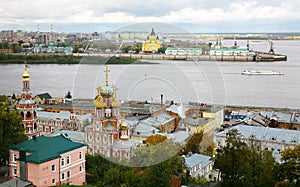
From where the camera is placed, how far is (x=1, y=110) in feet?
16.1

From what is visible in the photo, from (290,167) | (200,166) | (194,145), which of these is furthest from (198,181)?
(290,167)

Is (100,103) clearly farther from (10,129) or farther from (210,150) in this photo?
(210,150)

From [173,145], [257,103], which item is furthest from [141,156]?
[257,103]

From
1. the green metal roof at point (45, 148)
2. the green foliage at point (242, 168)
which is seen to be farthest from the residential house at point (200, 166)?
the green metal roof at point (45, 148)

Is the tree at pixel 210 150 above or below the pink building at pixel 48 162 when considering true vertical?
below

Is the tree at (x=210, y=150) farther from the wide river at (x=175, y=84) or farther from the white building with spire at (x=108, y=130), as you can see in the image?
the white building with spire at (x=108, y=130)

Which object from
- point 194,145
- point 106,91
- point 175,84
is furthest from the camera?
point 175,84

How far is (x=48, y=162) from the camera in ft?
11.7

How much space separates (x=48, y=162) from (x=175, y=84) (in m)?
1.92

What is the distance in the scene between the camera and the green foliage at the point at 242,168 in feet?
11.6

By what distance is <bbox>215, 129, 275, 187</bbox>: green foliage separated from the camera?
3.55 m

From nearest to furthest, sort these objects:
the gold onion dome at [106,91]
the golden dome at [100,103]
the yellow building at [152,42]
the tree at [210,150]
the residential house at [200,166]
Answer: the yellow building at [152,42] → the residential house at [200,166] → the golden dome at [100,103] → the gold onion dome at [106,91] → the tree at [210,150]

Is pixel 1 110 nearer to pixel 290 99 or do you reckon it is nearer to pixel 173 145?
pixel 173 145

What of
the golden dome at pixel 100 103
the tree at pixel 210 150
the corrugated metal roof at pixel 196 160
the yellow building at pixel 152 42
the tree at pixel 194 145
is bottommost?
the tree at pixel 210 150
